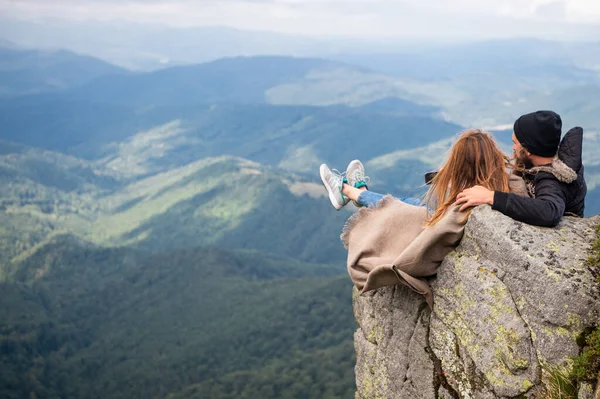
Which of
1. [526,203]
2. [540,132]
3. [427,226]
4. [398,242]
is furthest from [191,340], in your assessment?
[526,203]

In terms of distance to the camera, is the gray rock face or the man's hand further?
the man's hand

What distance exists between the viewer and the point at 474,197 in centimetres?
820

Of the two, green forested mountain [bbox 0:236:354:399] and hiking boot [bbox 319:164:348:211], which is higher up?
hiking boot [bbox 319:164:348:211]

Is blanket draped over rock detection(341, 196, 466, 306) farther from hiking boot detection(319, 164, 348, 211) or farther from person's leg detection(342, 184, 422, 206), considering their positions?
hiking boot detection(319, 164, 348, 211)

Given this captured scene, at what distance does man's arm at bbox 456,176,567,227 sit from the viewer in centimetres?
775

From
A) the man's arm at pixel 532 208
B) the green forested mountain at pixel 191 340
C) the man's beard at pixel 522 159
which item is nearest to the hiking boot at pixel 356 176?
the man's beard at pixel 522 159

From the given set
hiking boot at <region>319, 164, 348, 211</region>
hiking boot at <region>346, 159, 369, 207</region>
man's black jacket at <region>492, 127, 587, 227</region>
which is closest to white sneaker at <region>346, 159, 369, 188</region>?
hiking boot at <region>346, 159, 369, 207</region>

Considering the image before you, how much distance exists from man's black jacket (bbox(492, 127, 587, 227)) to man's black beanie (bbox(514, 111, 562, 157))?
0.85 feet

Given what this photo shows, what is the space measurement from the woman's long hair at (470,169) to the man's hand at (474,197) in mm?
277

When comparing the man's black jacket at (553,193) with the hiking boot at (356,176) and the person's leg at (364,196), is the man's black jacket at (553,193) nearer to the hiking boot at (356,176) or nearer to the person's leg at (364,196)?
the person's leg at (364,196)

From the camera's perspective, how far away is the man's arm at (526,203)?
7.75 meters

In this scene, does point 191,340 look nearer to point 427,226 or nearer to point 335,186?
point 335,186

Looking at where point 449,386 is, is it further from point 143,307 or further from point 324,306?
point 143,307

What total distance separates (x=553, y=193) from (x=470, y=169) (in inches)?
50.4
